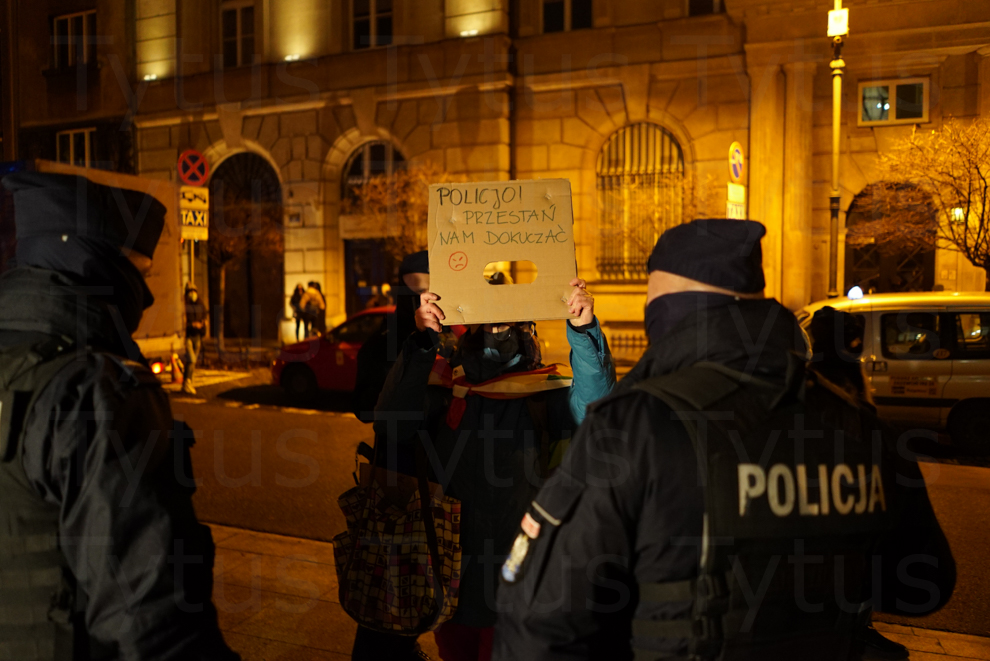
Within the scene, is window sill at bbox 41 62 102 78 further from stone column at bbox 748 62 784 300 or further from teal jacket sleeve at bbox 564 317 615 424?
teal jacket sleeve at bbox 564 317 615 424

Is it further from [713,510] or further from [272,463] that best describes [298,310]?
[713,510]

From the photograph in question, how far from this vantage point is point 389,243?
19.2 meters

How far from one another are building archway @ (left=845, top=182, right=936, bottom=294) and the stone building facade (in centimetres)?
31

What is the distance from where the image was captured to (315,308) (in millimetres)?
18344

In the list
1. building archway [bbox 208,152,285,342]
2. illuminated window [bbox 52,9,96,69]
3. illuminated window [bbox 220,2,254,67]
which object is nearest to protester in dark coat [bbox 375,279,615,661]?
building archway [bbox 208,152,285,342]

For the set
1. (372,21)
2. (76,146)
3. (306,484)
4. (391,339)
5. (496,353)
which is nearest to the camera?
(496,353)

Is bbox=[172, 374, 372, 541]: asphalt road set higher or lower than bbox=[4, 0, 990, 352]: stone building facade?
lower

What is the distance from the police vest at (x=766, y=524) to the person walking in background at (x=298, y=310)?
57.5 feet

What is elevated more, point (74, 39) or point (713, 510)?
point (74, 39)

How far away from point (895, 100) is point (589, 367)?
16962 millimetres

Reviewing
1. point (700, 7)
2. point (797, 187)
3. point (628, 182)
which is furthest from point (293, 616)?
point (700, 7)

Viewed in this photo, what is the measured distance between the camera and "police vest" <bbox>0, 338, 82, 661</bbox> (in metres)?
1.66

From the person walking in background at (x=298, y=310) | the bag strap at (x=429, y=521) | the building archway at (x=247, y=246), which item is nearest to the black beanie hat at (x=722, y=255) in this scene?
the bag strap at (x=429, y=521)

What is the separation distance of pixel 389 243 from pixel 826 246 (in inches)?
424
